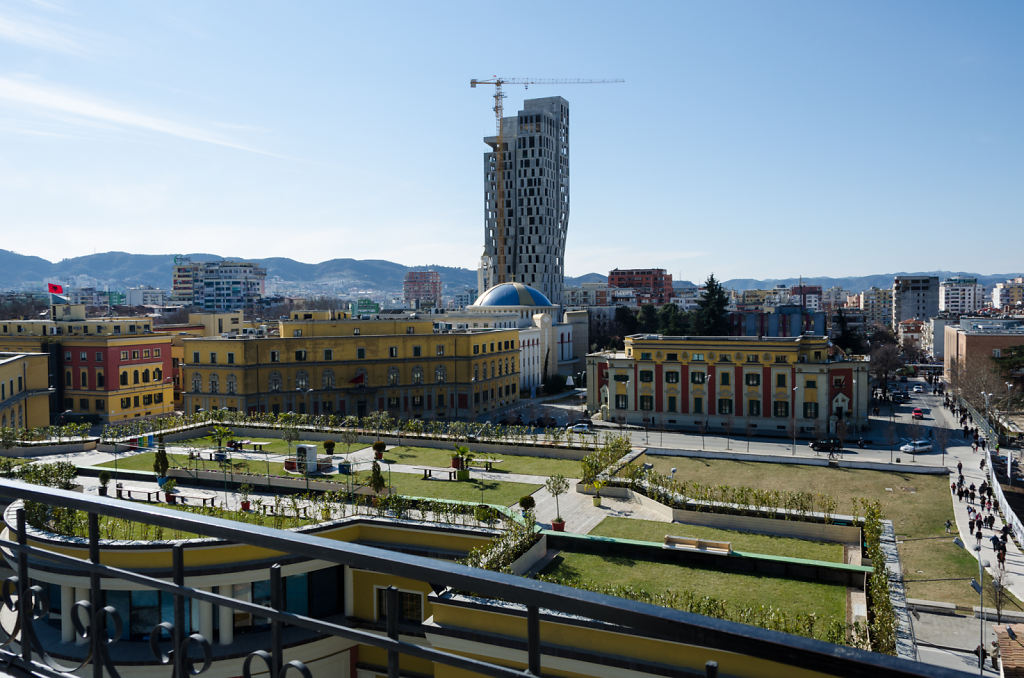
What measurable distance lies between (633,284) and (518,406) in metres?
102

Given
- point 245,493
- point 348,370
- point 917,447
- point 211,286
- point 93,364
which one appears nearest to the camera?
point 245,493

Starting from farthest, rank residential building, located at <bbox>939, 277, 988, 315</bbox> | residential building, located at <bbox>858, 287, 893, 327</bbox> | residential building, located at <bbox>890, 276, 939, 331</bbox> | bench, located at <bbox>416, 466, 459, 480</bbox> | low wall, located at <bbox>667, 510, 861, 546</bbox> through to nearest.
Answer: residential building, located at <bbox>858, 287, 893, 327</bbox> < residential building, located at <bbox>939, 277, 988, 315</bbox> < residential building, located at <bbox>890, 276, 939, 331</bbox> < bench, located at <bbox>416, 466, 459, 480</bbox> < low wall, located at <bbox>667, 510, 861, 546</bbox>

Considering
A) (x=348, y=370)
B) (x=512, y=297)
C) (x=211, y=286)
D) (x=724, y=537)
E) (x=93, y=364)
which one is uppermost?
(x=211, y=286)

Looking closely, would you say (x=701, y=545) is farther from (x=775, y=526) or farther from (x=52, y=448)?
(x=52, y=448)

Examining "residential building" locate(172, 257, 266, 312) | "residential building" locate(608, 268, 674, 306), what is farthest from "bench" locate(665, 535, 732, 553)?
"residential building" locate(172, 257, 266, 312)

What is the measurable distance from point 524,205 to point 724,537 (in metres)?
106

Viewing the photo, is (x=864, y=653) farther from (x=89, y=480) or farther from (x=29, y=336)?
(x=29, y=336)

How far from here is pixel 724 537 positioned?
23.6 meters

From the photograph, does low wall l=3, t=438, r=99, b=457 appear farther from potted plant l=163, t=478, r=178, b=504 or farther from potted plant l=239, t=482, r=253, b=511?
potted plant l=239, t=482, r=253, b=511

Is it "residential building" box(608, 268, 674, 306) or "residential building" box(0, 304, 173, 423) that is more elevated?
"residential building" box(608, 268, 674, 306)

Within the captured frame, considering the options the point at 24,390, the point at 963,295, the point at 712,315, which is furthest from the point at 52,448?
the point at 963,295

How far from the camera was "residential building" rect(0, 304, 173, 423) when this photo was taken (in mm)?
51938

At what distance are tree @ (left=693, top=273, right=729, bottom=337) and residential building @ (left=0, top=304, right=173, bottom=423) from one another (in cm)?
5151

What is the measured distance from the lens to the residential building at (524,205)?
125062mm
